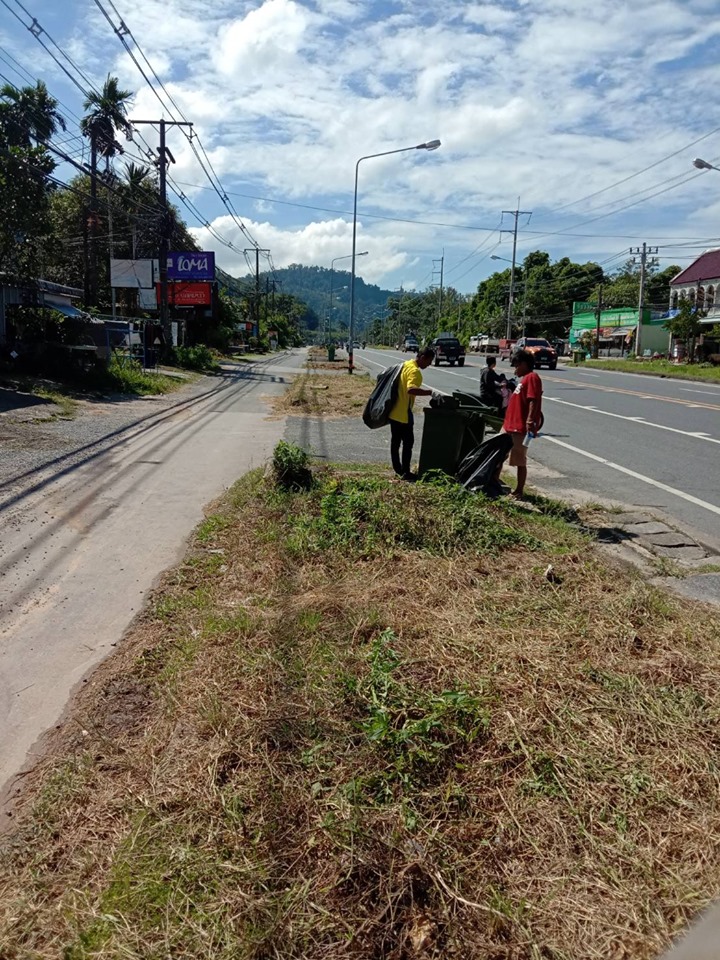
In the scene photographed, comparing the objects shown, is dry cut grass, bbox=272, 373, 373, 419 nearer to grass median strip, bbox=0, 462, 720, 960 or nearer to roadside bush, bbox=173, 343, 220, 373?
roadside bush, bbox=173, 343, 220, 373

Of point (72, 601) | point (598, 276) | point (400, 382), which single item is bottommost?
point (72, 601)

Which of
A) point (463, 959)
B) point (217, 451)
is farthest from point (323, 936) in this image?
point (217, 451)

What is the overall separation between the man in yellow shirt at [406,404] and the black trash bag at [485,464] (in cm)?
86

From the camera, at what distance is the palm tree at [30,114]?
2097cm

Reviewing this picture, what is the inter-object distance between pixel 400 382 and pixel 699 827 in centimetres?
603

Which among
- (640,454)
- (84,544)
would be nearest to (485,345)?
(640,454)

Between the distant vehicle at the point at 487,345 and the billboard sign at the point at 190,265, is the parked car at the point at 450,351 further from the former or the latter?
the distant vehicle at the point at 487,345

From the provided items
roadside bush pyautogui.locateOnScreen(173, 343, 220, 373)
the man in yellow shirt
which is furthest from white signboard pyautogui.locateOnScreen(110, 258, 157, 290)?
the man in yellow shirt

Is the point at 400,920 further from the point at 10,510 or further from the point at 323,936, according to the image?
the point at 10,510

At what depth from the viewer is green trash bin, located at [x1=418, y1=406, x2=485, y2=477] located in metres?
7.33

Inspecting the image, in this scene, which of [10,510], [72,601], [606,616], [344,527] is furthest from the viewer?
[10,510]

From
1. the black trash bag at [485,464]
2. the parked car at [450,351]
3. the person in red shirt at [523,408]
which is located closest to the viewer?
the black trash bag at [485,464]

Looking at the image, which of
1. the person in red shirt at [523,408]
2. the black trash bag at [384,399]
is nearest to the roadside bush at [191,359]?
the black trash bag at [384,399]

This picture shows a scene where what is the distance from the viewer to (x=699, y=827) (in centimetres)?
248
